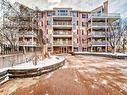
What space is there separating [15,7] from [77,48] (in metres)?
33.7

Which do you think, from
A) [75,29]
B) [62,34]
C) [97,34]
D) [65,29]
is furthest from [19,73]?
[65,29]

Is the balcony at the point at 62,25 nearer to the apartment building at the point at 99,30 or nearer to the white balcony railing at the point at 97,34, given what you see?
the apartment building at the point at 99,30

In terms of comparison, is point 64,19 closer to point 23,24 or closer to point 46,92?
point 23,24

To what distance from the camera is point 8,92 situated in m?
6.04

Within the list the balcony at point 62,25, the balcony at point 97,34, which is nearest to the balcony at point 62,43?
the balcony at point 62,25

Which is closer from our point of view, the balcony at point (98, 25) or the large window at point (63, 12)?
the balcony at point (98, 25)

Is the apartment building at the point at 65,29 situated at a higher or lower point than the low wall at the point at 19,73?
higher

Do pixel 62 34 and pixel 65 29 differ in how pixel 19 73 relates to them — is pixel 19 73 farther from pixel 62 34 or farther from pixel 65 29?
pixel 65 29

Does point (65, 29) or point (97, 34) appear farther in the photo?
point (65, 29)

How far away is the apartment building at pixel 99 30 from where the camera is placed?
46312 mm

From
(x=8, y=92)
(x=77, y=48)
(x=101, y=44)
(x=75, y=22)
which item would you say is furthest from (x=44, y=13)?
(x=8, y=92)

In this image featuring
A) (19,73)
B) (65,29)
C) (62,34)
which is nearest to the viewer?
(19,73)

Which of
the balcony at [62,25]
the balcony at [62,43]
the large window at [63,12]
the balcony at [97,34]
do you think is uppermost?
the large window at [63,12]

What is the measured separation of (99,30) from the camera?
48.9 meters
